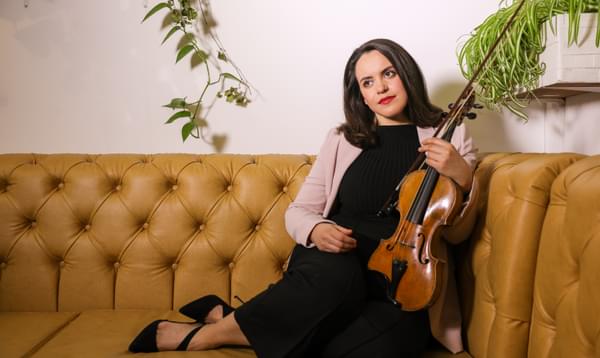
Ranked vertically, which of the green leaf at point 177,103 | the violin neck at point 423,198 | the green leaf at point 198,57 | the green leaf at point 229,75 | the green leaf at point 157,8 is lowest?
the violin neck at point 423,198

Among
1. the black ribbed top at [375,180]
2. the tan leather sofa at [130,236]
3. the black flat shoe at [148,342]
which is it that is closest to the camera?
the black flat shoe at [148,342]

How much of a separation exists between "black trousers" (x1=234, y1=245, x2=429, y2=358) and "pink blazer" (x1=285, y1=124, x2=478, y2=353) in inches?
2.0

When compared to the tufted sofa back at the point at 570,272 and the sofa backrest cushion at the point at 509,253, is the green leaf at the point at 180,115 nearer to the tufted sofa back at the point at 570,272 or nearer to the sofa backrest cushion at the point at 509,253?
the sofa backrest cushion at the point at 509,253

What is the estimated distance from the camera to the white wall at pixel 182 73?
5.11 ft

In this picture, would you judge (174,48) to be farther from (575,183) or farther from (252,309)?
(575,183)

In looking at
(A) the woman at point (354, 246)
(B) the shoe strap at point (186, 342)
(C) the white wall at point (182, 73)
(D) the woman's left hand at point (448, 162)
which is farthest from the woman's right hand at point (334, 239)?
(C) the white wall at point (182, 73)

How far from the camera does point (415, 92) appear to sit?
125 centimetres

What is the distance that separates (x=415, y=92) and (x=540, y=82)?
31 cm

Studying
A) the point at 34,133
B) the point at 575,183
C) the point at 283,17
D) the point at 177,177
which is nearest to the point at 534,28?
the point at 575,183

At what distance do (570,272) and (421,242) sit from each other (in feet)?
0.88

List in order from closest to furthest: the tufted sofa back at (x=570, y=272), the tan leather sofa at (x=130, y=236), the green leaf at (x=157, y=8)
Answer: the tufted sofa back at (x=570, y=272) < the tan leather sofa at (x=130, y=236) < the green leaf at (x=157, y=8)

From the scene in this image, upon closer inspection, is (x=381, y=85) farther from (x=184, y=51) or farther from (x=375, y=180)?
(x=184, y=51)

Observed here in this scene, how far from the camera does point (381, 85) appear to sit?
1244mm

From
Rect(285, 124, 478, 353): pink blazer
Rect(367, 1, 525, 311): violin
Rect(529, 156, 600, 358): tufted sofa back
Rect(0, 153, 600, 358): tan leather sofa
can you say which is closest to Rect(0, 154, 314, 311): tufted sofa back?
Rect(0, 153, 600, 358): tan leather sofa
